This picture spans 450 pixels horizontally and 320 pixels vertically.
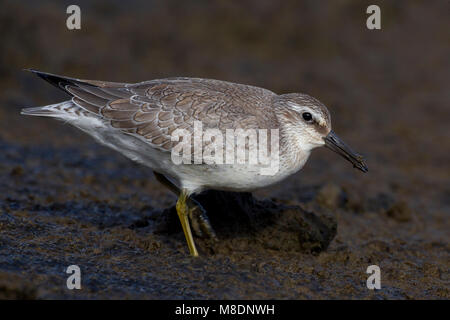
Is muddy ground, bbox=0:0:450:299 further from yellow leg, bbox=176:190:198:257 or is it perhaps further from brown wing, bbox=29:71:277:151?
brown wing, bbox=29:71:277:151

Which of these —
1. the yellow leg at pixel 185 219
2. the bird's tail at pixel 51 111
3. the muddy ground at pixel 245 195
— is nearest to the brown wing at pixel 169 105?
the bird's tail at pixel 51 111

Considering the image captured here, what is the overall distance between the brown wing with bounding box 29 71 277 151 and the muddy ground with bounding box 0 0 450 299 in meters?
1.13

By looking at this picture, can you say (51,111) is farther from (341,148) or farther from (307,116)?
(341,148)

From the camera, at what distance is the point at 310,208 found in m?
8.41

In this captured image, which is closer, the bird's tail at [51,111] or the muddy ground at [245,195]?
the muddy ground at [245,195]

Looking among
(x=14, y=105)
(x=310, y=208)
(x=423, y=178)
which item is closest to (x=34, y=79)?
(x=14, y=105)

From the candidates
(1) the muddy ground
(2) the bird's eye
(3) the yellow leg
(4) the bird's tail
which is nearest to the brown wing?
(4) the bird's tail

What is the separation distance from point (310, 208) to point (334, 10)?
27.6 feet

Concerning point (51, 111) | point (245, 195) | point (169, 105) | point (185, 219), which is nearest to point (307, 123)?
point (245, 195)

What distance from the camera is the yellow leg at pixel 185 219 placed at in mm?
6652

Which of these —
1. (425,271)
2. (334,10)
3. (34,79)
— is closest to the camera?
(425,271)

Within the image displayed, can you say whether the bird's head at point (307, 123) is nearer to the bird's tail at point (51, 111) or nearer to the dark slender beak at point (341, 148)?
the dark slender beak at point (341, 148)

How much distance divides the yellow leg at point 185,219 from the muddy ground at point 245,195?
0.43ft
